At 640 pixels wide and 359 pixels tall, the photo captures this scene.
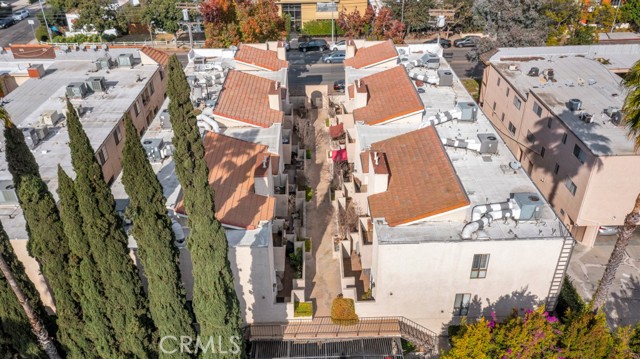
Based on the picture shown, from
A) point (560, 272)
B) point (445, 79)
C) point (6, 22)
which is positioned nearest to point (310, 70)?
point (445, 79)

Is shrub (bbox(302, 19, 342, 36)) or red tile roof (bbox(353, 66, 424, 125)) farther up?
red tile roof (bbox(353, 66, 424, 125))

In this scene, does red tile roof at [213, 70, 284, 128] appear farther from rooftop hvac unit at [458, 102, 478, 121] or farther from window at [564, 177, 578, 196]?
window at [564, 177, 578, 196]

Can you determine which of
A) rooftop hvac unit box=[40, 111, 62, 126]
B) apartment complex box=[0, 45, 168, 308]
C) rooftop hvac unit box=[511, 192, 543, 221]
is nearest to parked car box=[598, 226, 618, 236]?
rooftop hvac unit box=[511, 192, 543, 221]

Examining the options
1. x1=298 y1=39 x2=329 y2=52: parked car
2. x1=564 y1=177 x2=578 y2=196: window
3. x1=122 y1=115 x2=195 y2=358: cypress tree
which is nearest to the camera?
x1=122 y1=115 x2=195 y2=358: cypress tree

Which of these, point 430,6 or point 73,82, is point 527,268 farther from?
point 430,6

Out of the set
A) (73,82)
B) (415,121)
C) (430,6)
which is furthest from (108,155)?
(430,6)

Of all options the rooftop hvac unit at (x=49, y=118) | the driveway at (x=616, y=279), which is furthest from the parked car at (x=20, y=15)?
the driveway at (x=616, y=279)

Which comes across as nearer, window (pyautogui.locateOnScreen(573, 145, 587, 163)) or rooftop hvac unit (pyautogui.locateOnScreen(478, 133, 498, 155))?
rooftop hvac unit (pyautogui.locateOnScreen(478, 133, 498, 155))
